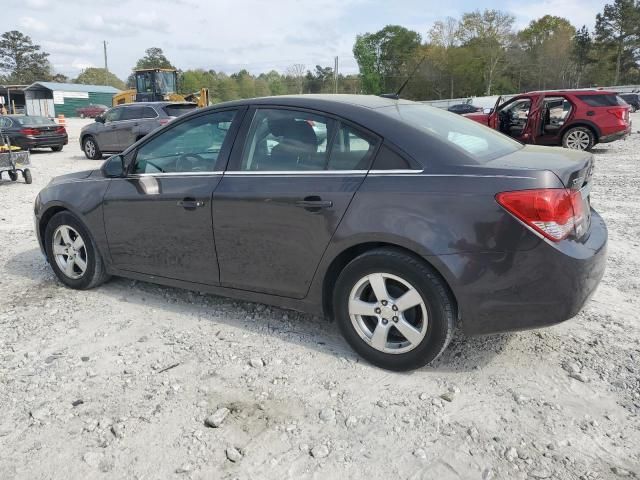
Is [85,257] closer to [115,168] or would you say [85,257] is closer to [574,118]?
[115,168]

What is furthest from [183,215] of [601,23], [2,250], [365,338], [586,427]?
[601,23]

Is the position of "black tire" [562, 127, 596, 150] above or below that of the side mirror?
below

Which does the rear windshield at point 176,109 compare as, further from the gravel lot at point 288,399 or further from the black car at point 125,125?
the gravel lot at point 288,399

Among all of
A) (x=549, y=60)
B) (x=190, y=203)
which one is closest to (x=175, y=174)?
(x=190, y=203)

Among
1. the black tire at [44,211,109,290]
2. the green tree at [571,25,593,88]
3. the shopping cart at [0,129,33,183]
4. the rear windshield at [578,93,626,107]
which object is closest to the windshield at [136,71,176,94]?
Answer: the shopping cart at [0,129,33,183]

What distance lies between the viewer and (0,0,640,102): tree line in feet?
233

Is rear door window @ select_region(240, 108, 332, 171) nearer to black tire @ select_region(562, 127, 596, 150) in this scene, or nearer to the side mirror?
the side mirror

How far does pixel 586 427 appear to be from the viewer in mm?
2592

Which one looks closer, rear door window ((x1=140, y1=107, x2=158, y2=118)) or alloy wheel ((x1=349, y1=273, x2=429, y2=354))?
alloy wheel ((x1=349, y1=273, x2=429, y2=354))

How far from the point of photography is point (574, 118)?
13.0 meters

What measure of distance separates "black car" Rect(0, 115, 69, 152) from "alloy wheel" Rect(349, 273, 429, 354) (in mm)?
17495

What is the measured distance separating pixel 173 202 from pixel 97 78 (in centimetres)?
10905

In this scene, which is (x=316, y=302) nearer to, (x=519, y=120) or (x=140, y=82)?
(x=519, y=120)

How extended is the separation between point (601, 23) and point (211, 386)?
88282 millimetres
